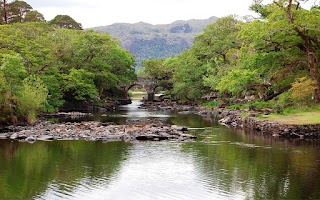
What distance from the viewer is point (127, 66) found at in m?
87.6

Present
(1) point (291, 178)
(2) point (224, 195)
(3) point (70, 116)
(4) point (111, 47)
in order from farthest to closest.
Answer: (4) point (111, 47) → (3) point (70, 116) → (1) point (291, 178) → (2) point (224, 195)

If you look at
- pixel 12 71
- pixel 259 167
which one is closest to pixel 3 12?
pixel 12 71

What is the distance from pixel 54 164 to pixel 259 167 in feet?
41.1

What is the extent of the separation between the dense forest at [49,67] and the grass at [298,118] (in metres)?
25.7

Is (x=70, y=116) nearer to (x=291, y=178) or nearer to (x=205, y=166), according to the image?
(x=205, y=166)

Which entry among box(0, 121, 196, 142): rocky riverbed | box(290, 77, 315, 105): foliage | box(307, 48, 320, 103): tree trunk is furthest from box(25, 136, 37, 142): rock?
box(307, 48, 320, 103): tree trunk

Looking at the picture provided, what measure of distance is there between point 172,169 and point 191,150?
5840mm

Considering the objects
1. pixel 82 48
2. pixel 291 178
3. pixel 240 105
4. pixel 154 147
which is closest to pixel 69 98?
pixel 82 48

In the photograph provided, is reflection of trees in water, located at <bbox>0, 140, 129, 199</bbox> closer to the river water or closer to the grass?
the river water

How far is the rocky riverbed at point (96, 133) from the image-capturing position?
3397 cm

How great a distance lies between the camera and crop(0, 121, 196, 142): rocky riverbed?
3397cm

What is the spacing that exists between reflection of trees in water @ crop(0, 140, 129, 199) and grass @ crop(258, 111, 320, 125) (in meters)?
15.7

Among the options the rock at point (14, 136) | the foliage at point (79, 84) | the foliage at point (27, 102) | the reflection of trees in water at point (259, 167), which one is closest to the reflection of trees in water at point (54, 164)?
the rock at point (14, 136)

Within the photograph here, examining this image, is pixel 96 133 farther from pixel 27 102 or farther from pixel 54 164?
pixel 54 164
